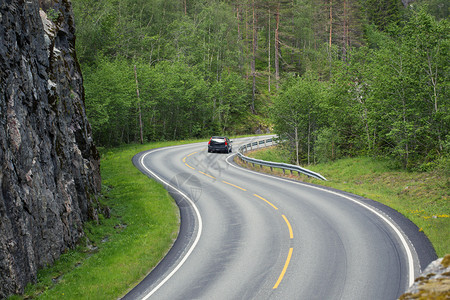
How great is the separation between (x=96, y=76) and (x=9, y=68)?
80.8ft

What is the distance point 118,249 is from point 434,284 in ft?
33.9

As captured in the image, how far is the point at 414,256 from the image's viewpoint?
9.99m

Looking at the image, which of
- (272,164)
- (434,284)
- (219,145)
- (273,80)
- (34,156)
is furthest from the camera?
(273,80)

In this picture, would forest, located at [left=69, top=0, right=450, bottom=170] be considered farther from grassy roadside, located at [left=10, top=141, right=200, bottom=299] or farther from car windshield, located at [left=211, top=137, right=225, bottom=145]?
grassy roadside, located at [left=10, top=141, right=200, bottom=299]

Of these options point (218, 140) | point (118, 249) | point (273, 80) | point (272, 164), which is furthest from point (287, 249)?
point (273, 80)

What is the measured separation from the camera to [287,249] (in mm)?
11203

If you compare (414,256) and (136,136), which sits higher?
(136,136)

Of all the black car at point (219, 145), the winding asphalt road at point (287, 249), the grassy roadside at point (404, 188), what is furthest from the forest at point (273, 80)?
the winding asphalt road at point (287, 249)

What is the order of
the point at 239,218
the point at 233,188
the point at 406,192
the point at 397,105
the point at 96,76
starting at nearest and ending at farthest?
the point at 239,218
the point at 406,192
the point at 233,188
the point at 397,105
the point at 96,76

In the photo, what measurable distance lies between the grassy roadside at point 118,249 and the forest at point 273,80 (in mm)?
14415

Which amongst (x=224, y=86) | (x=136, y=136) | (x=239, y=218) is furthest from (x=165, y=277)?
(x=224, y=86)

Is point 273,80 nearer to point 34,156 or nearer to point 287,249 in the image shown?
point 287,249

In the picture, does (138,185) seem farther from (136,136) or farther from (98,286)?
(136,136)

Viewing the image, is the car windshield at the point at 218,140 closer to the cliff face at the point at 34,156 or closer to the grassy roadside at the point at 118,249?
the grassy roadside at the point at 118,249
